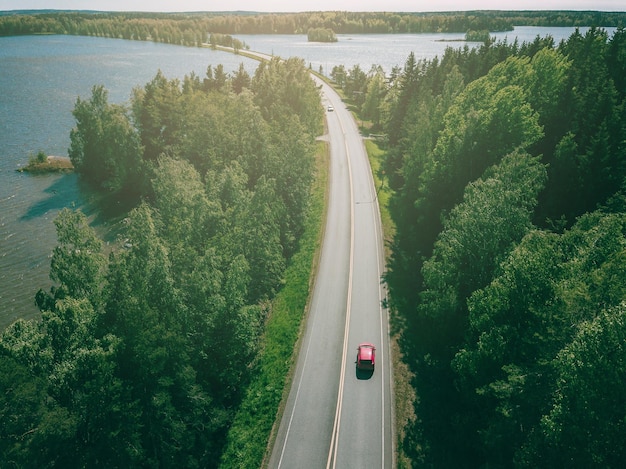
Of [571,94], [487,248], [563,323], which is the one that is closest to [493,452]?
[563,323]

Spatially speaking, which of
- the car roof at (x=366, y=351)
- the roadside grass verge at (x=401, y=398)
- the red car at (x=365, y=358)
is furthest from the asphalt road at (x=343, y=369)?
the car roof at (x=366, y=351)

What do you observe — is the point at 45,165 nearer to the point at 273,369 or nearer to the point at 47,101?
the point at 47,101

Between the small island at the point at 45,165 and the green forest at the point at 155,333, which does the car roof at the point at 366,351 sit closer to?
the green forest at the point at 155,333

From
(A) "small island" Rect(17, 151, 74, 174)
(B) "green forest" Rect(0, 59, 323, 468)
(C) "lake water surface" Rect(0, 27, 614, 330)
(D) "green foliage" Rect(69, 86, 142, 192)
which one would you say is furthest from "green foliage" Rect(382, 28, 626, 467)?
(A) "small island" Rect(17, 151, 74, 174)

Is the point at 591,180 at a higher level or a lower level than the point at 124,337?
higher

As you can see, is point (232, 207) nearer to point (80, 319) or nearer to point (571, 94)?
point (80, 319)
